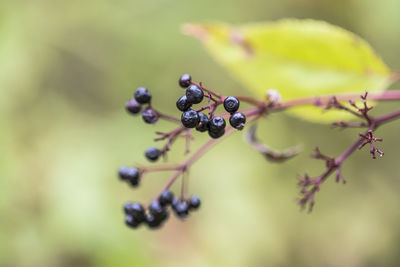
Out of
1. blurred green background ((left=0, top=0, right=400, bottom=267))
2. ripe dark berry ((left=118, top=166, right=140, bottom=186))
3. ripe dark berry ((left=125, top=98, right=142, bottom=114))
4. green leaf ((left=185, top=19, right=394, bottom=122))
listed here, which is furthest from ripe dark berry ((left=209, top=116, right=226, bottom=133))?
blurred green background ((left=0, top=0, right=400, bottom=267))

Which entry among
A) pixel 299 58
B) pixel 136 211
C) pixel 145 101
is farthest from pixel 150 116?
pixel 299 58

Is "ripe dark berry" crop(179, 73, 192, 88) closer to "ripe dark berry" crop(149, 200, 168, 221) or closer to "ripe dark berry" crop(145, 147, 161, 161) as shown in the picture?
"ripe dark berry" crop(145, 147, 161, 161)

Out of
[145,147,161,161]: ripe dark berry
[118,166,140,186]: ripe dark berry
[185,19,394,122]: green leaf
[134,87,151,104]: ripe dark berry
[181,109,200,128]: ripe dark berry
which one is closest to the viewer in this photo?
[181,109,200,128]: ripe dark berry

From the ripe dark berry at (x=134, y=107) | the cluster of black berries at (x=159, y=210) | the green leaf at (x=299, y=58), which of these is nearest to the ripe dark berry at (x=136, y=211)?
the cluster of black berries at (x=159, y=210)

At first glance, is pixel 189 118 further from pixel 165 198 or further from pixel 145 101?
pixel 165 198

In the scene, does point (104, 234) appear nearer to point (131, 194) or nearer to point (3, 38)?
point (131, 194)

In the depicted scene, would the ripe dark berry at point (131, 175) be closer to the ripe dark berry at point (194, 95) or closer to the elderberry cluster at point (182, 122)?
the elderberry cluster at point (182, 122)
